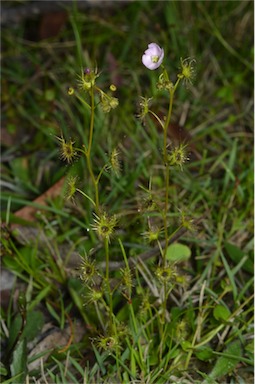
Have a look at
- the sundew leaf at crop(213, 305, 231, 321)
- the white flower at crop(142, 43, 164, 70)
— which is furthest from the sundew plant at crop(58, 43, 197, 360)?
the sundew leaf at crop(213, 305, 231, 321)

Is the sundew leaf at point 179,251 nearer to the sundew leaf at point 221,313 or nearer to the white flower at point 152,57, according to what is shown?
the sundew leaf at point 221,313

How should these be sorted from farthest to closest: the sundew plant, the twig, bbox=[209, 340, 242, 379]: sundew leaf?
1. the twig
2. bbox=[209, 340, 242, 379]: sundew leaf
3. the sundew plant

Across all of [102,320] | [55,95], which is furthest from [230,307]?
[55,95]

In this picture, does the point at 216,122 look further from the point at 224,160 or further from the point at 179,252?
the point at 179,252

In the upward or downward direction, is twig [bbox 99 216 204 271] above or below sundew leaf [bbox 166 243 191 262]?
Result: above

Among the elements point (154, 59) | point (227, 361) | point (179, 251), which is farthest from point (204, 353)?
point (154, 59)

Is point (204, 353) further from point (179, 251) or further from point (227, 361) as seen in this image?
point (179, 251)

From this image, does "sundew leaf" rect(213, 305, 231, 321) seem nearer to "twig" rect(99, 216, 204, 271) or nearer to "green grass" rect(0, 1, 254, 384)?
"green grass" rect(0, 1, 254, 384)

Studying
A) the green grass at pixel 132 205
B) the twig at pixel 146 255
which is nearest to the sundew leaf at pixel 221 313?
the green grass at pixel 132 205

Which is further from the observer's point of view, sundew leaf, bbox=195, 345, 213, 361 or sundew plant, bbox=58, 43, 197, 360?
sundew leaf, bbox=195, 345, 213, 361
